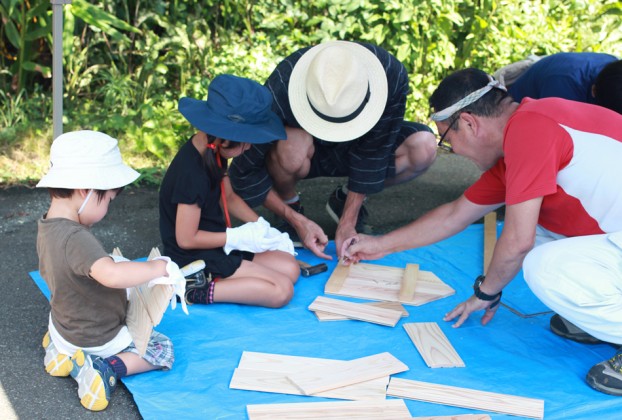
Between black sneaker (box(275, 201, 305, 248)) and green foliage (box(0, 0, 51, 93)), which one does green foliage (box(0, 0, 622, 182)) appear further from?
black sneaker (box(275, 201, 305, 248))

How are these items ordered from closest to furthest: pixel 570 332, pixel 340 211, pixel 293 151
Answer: pixel 570 332 → pixel 293 151 → pixel 340 211

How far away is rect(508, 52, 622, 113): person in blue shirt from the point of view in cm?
336

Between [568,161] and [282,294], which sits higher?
[568,161]

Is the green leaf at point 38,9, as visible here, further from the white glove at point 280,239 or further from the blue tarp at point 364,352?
the white glove at point 280,239

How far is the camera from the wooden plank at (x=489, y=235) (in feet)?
12.2

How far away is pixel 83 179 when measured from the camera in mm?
2365

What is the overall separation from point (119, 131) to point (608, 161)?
3.98 meters

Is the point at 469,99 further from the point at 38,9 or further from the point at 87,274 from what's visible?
the point at 38,9

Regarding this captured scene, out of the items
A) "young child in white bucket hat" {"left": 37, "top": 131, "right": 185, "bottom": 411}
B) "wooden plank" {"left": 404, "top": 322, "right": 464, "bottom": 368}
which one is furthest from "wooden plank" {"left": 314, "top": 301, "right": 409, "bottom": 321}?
"young child in white bucket hat" {"left": 37, "top": 131, "right": 185, "bottom": 411}

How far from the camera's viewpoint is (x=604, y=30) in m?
6.92

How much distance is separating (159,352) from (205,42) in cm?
448

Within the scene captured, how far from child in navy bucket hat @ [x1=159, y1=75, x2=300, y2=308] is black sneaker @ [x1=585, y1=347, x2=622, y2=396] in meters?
1.30

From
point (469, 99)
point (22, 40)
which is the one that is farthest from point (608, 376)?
point (22, 40)

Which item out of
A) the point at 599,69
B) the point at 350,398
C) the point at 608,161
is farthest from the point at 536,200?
the point at 599,69
